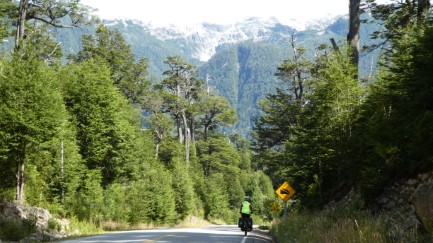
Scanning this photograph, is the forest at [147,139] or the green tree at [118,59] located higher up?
the green tree at [118,59]

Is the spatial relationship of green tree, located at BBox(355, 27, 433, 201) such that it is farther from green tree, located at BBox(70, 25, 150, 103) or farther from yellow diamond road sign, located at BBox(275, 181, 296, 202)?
green tree, located at BBox(70, 25, 150, 103)

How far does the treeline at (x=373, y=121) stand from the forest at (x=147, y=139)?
0.05 metres

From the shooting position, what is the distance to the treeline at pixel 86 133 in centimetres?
2175

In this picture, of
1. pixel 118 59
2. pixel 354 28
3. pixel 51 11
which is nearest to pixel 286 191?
pixel 354 28

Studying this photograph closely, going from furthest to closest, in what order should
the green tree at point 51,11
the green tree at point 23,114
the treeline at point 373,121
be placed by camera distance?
the green tree at point 51,11 → the green tree at point 23,114 → the treeline at point 373,121

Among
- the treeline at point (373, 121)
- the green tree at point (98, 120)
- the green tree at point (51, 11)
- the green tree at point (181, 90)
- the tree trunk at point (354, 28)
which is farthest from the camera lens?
the green tree at point (181, 90)

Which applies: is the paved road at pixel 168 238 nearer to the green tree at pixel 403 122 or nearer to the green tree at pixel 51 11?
the green tree at pixel 403 122

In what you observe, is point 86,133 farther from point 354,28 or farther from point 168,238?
point 354,28

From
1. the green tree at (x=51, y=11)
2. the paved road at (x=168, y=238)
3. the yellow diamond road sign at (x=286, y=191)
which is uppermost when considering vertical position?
the green tree at (x=51, y=11)

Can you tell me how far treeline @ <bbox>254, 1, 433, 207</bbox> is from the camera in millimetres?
10719

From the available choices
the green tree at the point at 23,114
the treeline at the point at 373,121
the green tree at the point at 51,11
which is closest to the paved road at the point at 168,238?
the treeline at the point at 373,121

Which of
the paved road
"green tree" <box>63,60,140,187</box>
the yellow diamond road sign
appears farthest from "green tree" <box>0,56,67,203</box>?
the yellow diamond road sign

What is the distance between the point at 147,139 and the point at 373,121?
4002 centimetres

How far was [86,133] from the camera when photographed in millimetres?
31953
